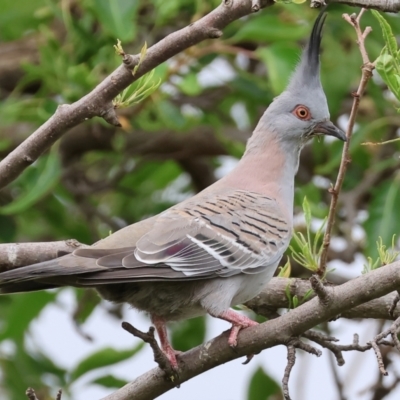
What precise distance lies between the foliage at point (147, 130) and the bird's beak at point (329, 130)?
506 mm

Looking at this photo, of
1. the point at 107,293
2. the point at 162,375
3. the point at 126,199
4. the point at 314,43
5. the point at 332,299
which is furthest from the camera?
the point at 126,199

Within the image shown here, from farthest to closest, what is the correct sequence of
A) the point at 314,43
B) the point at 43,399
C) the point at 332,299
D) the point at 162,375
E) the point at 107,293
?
→ the point at 43,399
the point at 314,43
the point at 107,293
the point at 162,375
the point at 332,299

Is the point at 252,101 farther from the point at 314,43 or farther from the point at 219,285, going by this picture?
the point at 219,285

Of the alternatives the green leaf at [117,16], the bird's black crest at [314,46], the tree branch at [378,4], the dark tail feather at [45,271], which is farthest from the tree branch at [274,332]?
the green leaf at [117,16]

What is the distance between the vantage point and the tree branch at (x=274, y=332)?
2494mm

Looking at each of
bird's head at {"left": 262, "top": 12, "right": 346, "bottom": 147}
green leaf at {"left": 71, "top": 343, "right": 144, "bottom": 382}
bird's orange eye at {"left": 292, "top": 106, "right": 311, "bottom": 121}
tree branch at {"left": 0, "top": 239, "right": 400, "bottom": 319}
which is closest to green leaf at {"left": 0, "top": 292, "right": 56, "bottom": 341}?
green leaf at {"left": 71, "top": 343, "right": 144, "bottom": 382}

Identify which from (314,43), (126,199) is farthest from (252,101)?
(314,43)

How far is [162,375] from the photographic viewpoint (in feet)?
9.76

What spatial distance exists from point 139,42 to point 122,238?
2.18 meters

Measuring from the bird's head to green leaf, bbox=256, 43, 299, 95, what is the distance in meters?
0.31

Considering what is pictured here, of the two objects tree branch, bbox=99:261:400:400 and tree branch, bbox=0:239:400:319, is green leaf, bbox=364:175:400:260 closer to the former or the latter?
tree branch, bbox=0:239:400:319

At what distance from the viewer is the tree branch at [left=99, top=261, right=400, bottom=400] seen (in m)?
2.49

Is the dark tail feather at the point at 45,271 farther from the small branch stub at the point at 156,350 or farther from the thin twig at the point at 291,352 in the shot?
the thin twig at the point at 291,352

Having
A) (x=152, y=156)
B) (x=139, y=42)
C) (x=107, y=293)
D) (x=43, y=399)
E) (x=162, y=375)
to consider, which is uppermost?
(x=139, y=42)
